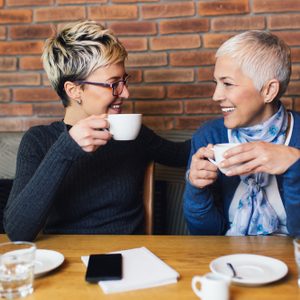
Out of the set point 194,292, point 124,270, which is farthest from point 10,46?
point 194,292

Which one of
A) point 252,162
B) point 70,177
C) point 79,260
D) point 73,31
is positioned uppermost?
point 73,31

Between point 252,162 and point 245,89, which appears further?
point 245,89

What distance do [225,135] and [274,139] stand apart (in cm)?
18

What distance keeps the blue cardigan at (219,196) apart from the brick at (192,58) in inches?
25.7

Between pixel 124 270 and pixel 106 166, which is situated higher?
pixel 106 166

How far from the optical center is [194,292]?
926mm

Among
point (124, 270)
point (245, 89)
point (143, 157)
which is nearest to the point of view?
point (124, 270)

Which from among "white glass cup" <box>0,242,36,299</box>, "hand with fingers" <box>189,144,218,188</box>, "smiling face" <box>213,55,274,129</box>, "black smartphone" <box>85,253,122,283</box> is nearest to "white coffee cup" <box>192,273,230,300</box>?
"black smartphone" <box>85,253,122,283</box>

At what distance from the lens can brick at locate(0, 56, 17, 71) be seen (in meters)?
2.30

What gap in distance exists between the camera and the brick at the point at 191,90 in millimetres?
2250

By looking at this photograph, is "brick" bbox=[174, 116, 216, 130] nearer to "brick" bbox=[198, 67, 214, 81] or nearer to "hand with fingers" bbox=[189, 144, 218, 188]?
"brick" bbox=[198, 67, 214, 81]

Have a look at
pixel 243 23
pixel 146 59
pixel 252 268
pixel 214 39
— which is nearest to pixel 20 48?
pixel 146 59

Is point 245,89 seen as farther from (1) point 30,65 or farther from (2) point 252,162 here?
(1) point 30,65

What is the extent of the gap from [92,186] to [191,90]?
0.90m
